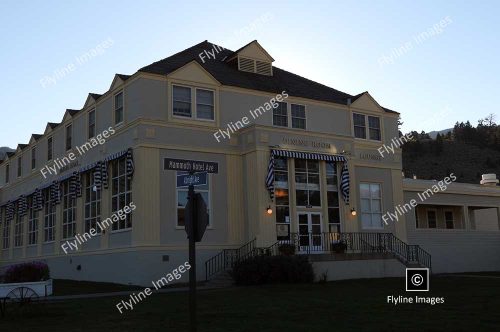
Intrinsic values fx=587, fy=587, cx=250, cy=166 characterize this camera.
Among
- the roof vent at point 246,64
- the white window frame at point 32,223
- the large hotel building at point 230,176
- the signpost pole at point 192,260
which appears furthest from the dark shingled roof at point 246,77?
the signpost pole at point 192,260

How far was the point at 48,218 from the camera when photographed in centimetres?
3406

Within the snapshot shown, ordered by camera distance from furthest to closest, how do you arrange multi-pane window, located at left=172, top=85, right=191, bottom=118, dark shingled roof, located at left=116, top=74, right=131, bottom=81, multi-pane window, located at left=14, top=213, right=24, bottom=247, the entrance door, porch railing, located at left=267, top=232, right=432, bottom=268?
multi-pane window, located at left=14, top=213, right=24, bottom=247 < the entrance door < porch railing, located at left=267, top=232, right=432, bottom=268 < dark shingled roof, located at left=116, top=74, right=131, bottom=81 < multi-pane window, located at left=172, top=85, right=191, bottom=118

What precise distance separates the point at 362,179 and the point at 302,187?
4811mm

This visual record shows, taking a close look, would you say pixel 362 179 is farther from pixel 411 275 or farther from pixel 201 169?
pixel 201 169

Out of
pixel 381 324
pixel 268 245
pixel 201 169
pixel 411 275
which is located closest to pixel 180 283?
pixel 268 245

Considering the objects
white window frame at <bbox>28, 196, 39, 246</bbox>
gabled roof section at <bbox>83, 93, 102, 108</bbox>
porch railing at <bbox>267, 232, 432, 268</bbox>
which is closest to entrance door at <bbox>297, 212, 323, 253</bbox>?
porch railing at <bbox>267, 232, 432, 268</bbox>

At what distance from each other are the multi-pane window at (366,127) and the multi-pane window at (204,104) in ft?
28.7

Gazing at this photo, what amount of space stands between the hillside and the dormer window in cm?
5861

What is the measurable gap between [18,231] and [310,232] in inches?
887

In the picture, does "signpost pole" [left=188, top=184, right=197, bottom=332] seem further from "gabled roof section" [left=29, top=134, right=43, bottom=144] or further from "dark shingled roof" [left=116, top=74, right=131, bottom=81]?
"gabled roof section" [left=29, top=134, right=43, bottom=144]

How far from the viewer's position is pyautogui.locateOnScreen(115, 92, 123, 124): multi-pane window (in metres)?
26.4

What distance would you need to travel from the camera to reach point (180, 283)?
923 inches

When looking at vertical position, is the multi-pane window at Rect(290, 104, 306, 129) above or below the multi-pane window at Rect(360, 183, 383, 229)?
above

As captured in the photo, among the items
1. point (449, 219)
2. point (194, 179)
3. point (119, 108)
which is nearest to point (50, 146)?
point (119, 108)
